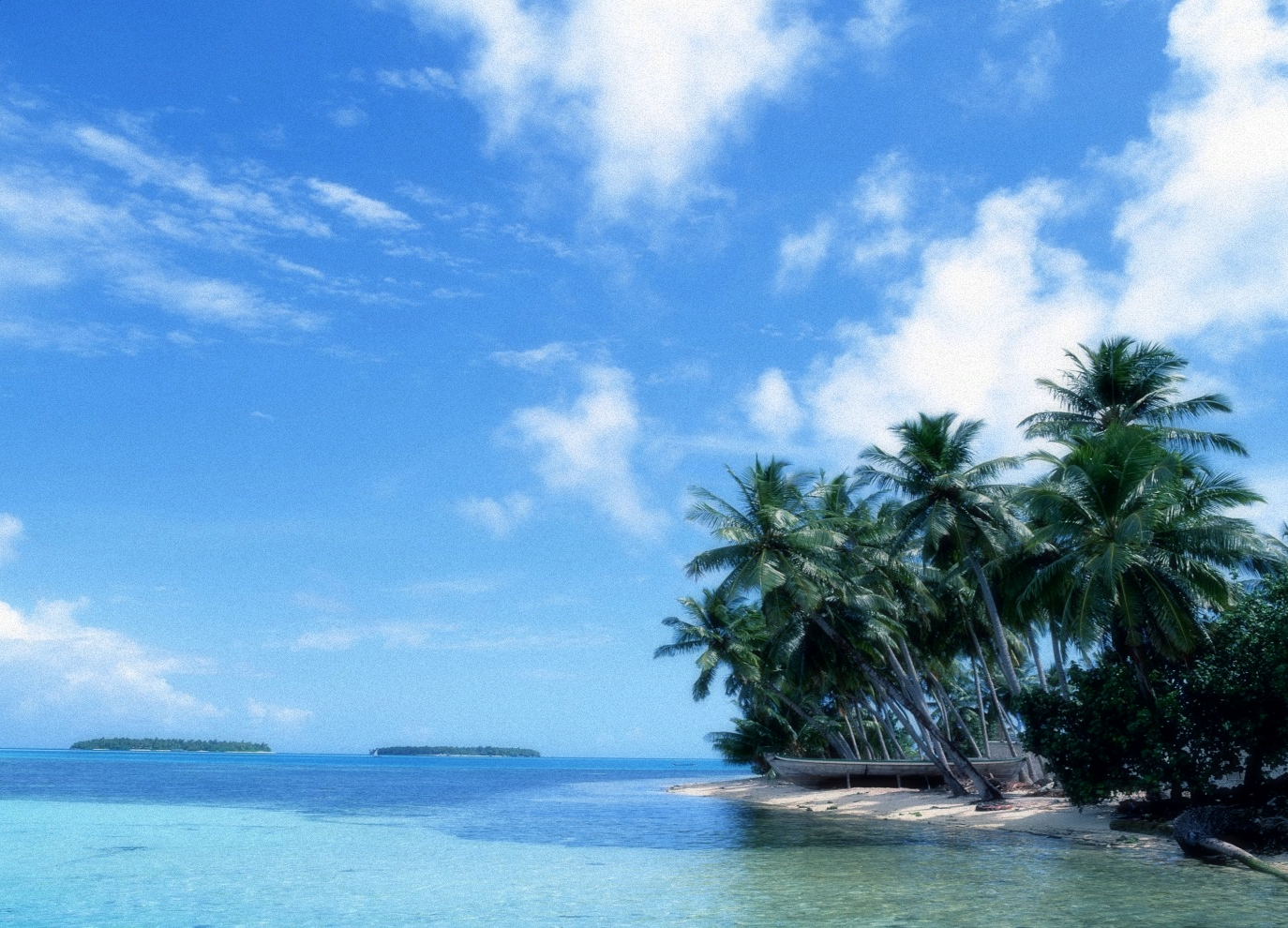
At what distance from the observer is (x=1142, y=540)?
1866 cm

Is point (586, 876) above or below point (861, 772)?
below

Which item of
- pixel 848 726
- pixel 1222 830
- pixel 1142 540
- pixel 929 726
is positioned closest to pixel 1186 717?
pixel 1222 830

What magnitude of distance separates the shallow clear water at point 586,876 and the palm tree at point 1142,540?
4.48 metres

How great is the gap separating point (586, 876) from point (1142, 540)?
1213 centimetres

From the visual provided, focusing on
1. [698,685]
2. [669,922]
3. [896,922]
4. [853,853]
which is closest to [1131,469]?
[853,853]

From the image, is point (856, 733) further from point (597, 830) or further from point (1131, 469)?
point (1131, 469)

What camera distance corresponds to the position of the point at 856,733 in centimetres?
5103

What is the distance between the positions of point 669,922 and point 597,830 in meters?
14.9

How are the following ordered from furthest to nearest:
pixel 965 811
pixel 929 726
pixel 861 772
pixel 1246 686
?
pixel 861 772
pixel 929 726
pixel 965 811
pixel 1246 686

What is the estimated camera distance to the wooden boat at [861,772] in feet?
119

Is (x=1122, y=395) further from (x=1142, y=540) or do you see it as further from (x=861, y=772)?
(x=861, y=772)

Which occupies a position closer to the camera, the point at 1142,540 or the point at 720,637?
the point at 1142,540

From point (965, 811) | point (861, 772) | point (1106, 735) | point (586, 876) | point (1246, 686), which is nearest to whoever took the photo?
point (586, 876)

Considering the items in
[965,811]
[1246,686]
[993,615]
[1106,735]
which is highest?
[993,615]
